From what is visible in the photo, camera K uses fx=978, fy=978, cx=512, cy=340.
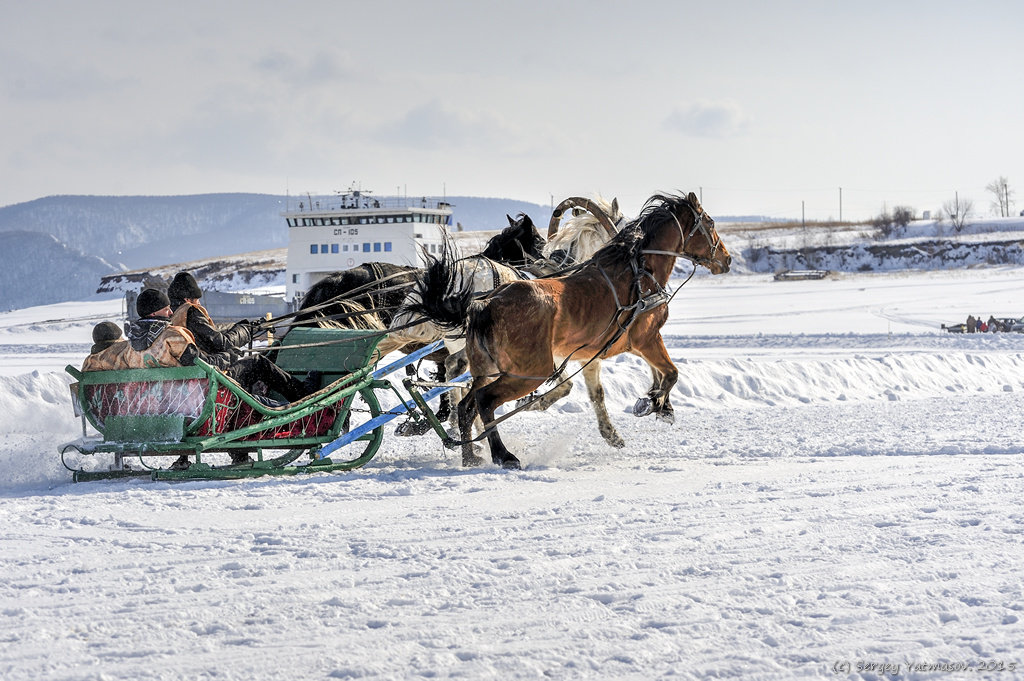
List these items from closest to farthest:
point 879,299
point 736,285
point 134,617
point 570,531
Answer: point 134,617 < point 570,531 < point 879,299 < point 736,285

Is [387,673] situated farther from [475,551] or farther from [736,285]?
[736,285]

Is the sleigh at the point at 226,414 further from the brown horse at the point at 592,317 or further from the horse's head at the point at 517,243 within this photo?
the horse's head at the point at 517,243

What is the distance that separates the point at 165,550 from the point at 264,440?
1.85m

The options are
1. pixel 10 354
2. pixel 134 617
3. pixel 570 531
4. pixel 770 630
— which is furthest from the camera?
pixel 10 354

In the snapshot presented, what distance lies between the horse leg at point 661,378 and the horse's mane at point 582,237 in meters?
2.29

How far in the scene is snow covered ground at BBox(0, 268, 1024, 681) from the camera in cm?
322

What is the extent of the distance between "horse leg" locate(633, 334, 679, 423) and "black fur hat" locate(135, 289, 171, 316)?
3470 millimetres

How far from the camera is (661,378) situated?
7.75 m

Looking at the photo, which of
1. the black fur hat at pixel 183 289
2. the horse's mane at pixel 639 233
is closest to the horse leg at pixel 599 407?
the horse's mane at pixel 639 233

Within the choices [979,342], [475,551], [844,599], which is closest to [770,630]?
[844,599]

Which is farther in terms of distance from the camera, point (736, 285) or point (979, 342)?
point (736, 285)

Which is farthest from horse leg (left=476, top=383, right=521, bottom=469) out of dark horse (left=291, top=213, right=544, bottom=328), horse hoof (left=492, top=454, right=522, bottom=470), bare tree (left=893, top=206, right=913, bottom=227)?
bare tree (left=893, top=206, right=913, bottom=227)

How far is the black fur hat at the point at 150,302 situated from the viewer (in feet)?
21.0

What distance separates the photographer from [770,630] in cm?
338
